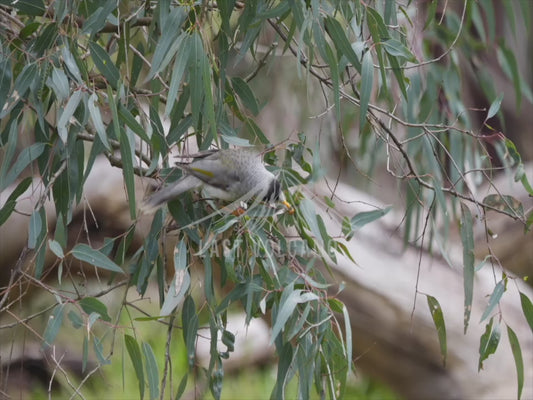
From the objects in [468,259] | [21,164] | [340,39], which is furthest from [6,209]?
[468,259]

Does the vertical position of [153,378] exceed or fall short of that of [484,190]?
it exceeds it

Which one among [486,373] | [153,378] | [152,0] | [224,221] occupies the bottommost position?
Result: [486,373]

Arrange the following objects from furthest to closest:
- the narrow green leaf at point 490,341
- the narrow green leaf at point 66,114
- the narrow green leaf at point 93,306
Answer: the narrow green leaf at point 490,341 < the narrow green leaf at point 93,306 < the narrow green leaf at point 66,114

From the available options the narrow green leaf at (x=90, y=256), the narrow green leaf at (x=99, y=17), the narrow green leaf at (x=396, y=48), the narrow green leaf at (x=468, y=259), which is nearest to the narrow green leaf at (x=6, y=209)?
the narrow green leaf at (x=90, y=256)

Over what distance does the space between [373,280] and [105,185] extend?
4.13ft

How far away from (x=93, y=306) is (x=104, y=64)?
52 centimetres

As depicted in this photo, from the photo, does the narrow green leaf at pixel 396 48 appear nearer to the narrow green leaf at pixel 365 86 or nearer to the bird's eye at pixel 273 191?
the narrow green leaf at pixel 365 86

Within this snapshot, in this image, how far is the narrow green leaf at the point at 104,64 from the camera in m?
1.73

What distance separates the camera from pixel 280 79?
197 inches

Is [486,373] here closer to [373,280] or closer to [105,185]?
[373,280]

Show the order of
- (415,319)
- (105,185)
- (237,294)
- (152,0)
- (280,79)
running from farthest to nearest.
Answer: (280,79), (415,319), (105,185), (152,0), (237,294)

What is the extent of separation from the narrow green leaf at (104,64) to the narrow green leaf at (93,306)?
469mm

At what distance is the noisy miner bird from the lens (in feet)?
5.72

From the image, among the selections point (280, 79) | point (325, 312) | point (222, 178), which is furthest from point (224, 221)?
point (280, 79)
